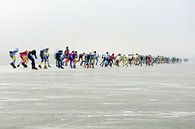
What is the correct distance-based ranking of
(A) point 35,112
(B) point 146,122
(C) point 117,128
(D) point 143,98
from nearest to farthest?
1. (C) point 117,128
2. (B) point 146,122
3. (A) point 35,112
4. (D) point 143,98

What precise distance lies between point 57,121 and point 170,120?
201 centimetres

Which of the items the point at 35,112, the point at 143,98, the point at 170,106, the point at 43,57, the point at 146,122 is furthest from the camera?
the point at 43,57

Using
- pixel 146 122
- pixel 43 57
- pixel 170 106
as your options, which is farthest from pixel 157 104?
pixel 43 57

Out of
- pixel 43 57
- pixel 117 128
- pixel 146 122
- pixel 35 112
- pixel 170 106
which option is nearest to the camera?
pixel 117 128

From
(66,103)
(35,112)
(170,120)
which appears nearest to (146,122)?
(170,120)

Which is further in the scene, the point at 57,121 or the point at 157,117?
the point at 157,117

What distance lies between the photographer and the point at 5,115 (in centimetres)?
801

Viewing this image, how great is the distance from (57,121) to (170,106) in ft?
10.7

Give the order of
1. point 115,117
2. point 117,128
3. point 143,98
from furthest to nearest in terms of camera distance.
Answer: point 143,98 < point 115,117 < point 117,128

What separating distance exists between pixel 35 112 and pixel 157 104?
3062 millimetres

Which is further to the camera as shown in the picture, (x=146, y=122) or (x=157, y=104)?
(x=157, y=104)

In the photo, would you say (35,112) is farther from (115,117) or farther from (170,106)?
(170,106)

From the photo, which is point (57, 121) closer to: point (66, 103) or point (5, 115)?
point (5, 115)

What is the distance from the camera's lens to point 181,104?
10023 mm
